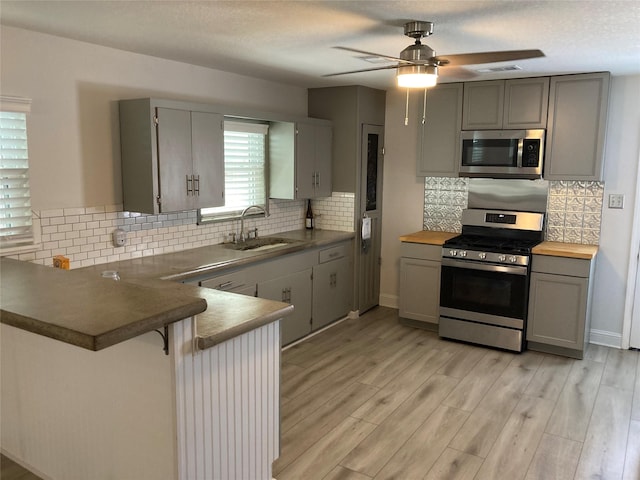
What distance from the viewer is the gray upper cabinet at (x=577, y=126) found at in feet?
14.1

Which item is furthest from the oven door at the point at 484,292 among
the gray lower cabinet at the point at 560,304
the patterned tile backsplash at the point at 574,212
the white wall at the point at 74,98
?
the white wall at the point at 74,98

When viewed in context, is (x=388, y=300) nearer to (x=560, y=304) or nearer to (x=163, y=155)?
(x=560, y=304)

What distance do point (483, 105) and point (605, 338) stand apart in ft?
7.90

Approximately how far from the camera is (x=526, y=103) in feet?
15.0

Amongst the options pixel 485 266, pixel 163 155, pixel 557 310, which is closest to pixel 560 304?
pixel 557 310

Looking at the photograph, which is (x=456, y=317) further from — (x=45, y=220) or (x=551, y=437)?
(x=45, y=220)

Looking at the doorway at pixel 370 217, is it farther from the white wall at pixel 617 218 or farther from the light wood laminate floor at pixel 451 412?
the white wall at pixel 617 218

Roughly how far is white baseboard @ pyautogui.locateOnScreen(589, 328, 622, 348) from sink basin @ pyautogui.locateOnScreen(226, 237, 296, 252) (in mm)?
2903

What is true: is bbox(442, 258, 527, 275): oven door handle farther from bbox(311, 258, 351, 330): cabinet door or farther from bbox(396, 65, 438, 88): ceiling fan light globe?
bbox(396, 65, 438, 88): ceiling fan light globe

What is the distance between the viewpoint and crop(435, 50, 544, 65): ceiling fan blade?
102 inches

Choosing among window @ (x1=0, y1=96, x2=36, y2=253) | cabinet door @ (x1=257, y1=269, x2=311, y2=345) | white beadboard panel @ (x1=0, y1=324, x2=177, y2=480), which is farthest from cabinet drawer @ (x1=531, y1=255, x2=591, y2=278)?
window @ (x1=0, y1=96, x2=36, y2=253)

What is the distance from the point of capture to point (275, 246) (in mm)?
4492

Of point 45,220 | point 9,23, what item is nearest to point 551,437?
point 45,220

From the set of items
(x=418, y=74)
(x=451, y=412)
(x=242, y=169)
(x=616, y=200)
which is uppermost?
(x=418, y=74)
